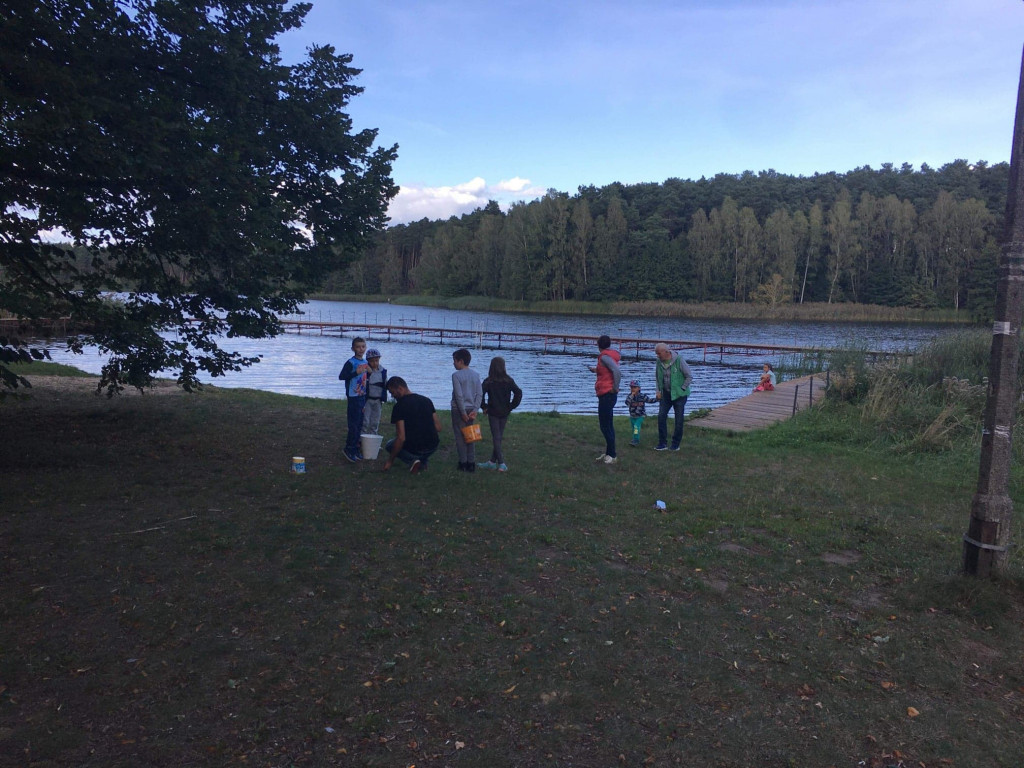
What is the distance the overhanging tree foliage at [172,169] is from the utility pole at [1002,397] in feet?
22.8

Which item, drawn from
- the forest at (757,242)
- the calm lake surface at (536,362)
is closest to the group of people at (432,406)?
the calm lake surface at (536,362)

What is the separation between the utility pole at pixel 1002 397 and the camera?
518 cm

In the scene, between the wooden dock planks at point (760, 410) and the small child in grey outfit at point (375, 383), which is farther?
the wooden dock planks at point (760, 410)

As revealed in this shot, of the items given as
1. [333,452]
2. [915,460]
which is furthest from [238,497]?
[915,460]

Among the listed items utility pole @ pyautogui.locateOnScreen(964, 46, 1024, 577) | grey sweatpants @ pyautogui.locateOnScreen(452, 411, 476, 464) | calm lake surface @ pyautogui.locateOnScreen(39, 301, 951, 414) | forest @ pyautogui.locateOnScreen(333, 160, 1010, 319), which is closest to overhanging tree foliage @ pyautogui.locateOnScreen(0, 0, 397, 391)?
A: grey sweatpants @ pyautogui.locateOnScreen(452, 411, 476, 464)

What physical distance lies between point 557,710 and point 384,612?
1.52 metres

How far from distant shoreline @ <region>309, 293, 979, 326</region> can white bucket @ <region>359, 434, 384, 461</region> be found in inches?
2574

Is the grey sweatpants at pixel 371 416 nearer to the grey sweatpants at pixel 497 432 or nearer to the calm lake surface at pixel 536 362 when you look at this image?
the grey sweatpants at pixel 497 432

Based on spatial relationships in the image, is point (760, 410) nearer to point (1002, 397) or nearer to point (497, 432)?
point (497, 432)

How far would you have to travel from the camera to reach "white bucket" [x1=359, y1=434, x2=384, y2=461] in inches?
365

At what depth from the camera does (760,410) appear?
632 inches

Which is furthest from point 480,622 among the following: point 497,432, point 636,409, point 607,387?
point 636,409

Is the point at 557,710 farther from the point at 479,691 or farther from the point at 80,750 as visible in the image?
the point at 80,750

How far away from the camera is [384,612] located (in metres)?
4.80
